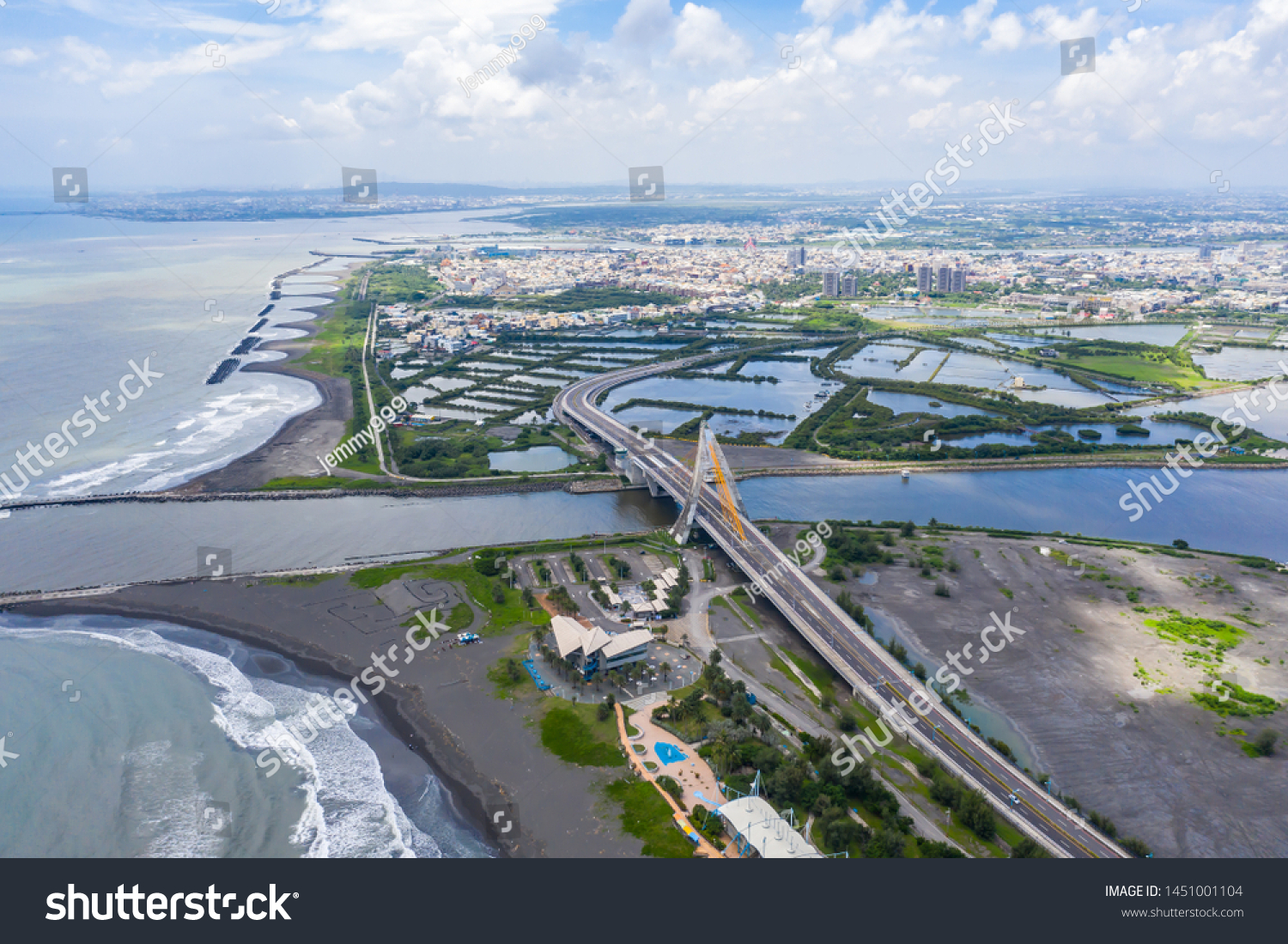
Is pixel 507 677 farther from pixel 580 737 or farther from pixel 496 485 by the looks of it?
pixel 496 485

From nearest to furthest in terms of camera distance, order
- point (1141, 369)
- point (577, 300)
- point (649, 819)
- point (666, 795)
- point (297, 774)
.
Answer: point (649, 819) → point (666, 795) → point (297, 774) → point (1141, 369) → point (577, 300)

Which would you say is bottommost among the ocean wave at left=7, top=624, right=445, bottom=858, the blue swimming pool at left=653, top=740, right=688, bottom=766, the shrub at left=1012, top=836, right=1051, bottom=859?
the ocean wave at left=7, top=624, right=445, bottom=858

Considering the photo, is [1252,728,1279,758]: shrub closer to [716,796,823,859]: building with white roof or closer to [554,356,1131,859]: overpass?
[554,356,1131,859]: overpass

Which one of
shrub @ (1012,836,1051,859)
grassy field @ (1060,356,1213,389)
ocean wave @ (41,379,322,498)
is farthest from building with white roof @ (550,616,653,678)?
grassy field @ (1060,356,1213,389)

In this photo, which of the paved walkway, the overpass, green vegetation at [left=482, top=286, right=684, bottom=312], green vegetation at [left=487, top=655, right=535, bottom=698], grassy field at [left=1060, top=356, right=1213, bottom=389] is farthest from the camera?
green vegetation at [left=482, top=286, right=684, bottom=312]

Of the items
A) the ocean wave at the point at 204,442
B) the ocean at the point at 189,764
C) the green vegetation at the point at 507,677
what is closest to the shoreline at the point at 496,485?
the ocean wave at the point at 204,442

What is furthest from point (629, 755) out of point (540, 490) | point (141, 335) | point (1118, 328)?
point (1118, 328)

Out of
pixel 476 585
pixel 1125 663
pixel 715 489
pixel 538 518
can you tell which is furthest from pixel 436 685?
pixel 1125 663
